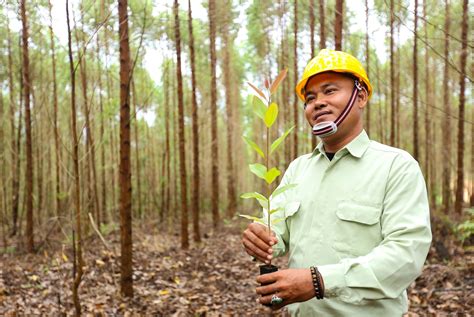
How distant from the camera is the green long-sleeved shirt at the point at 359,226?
1222mm

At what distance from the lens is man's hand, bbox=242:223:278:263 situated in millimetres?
1351

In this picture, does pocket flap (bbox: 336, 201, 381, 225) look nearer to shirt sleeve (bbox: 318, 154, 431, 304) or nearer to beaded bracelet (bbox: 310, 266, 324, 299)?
shirt sleeve (bbox: 318, 154, 431, 304)

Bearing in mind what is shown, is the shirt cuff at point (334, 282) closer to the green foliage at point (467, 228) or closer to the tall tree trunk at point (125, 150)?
the tall tree trunk at point (125, 150)

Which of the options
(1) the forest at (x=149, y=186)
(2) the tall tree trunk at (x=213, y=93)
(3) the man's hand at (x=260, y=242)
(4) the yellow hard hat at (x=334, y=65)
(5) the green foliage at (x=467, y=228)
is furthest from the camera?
(2) the tall tree trunk at (x=213, y=93)

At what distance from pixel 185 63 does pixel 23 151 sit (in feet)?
21.1

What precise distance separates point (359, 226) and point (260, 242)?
38 centimetres

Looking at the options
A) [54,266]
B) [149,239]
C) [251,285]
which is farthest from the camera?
[149,239]

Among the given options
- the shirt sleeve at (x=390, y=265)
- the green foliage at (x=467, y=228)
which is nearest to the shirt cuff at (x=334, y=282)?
Answer: the shirt sleeve at (x=390, y=265)

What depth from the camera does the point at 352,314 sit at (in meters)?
1.39

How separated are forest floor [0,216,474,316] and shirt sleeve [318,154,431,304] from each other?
10.3ft

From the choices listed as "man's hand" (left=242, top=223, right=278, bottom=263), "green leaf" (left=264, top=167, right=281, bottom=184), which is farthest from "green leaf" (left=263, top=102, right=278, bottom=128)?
"man's hand" (left=242, top=223, right=278, bottom=263)

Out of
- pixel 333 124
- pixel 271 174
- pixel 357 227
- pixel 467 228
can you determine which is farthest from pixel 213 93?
pixel 271 174

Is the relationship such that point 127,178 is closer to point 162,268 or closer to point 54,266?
point 162,268

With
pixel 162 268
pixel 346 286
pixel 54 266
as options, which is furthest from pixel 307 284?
pixel 54 266
